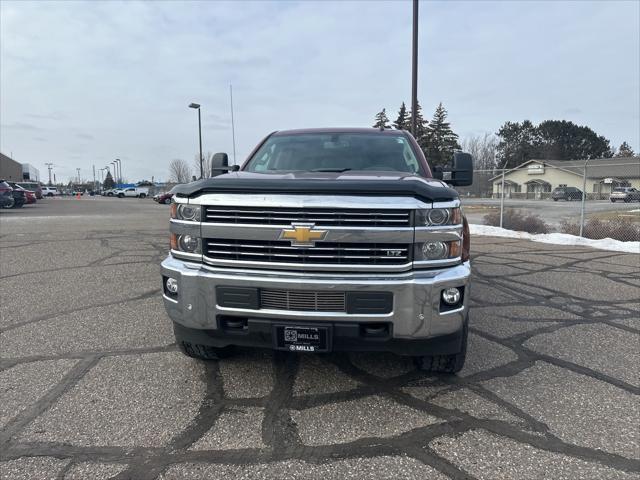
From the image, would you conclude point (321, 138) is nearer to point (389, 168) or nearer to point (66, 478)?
point (389, 168)

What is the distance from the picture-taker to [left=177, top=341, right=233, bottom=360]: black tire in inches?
136

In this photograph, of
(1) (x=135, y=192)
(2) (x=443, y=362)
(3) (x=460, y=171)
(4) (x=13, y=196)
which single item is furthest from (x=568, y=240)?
(1) (x=135, y=192)

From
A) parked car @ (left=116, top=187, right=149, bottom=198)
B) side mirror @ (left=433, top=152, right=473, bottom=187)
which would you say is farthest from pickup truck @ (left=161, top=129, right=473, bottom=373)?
parked car @ (left=116, top=187, right=149, bottom=198)

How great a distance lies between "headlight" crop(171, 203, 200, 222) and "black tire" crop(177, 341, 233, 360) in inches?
38.7

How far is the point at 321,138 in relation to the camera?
472 cm

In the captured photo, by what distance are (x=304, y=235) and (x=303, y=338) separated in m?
0.63

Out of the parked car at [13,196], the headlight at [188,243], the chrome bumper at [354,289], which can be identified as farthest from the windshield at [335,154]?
the parked car at [13,196]

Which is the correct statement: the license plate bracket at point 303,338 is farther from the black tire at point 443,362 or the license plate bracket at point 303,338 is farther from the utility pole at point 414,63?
the utility pole at point 414,63

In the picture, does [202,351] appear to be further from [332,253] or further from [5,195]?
[5,195]

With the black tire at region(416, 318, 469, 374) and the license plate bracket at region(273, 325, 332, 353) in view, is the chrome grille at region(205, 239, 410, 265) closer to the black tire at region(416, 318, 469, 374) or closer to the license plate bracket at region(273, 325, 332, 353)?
the license plate bracket at region(273, 325, 332, 353)

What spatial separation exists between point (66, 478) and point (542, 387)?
3033 millimetres

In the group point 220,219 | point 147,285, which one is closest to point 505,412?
point 220,219

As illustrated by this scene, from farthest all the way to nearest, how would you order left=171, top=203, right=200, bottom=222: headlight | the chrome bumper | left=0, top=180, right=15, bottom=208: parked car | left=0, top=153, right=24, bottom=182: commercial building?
left=0, top=153, right=24, bottom=182: commercial building → left=0, top=180, right=15, bottom=208: parked car → left=171, top=203, right=200, bottom=222: headlight → the chrome bumper

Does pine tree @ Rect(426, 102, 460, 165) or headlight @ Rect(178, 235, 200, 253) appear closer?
headlight @ Rect(178, 235, 200, 253)
